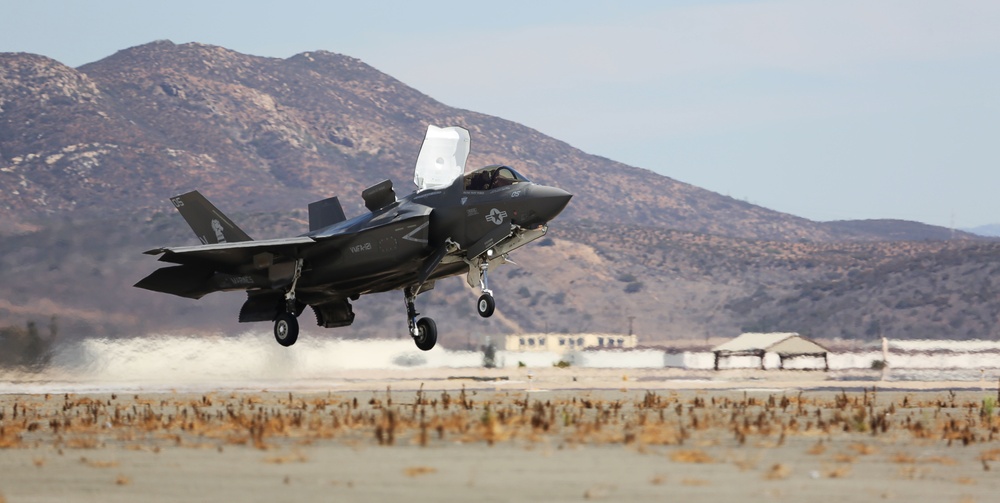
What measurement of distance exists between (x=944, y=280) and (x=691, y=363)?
A: 70.9 meters

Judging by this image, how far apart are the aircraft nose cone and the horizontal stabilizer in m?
7.39

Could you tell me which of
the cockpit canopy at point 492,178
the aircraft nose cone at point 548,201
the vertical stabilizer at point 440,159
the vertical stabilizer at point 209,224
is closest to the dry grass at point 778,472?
the aircraft nose cone at point 548,201

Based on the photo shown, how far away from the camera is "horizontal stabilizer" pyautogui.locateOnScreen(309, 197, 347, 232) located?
36.0 meters

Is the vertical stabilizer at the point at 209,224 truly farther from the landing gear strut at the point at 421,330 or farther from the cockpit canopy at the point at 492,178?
the cockpit canopy at the point at 492,178

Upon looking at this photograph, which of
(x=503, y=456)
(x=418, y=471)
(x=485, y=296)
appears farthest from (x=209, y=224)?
(x=418, y=471)

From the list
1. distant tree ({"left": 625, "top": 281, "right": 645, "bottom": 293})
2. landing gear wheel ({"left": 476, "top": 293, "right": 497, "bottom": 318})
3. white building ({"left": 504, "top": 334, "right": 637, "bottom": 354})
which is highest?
distant tree ({"left": 625, "top": 281, "right": 645, "bottom": 293})

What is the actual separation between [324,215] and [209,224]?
12.2ft

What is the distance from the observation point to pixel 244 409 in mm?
22500

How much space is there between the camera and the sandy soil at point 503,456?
11469 millimetres

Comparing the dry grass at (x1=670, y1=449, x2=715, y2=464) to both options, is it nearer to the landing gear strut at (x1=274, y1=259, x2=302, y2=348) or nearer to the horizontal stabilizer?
the landing gear strut at (x1=274, y1=259, x2=302, y2=348)

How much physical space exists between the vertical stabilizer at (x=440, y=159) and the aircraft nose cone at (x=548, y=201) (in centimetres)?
→ 384

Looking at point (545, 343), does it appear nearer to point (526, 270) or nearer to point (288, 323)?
point (288, 323)

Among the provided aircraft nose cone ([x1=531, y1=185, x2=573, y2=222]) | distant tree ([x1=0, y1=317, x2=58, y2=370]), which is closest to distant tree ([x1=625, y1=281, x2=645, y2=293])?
distant tree ([x1=0, y1=317, x2=58, y2=370])

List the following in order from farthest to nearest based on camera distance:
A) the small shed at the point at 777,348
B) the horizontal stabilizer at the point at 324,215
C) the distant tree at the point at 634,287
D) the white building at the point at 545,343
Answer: the distant tree at the point at 634,287
the white building at the point at 545,343
the small shed at the point at 777,348
the horizontal stabilizer at the point at 324,215
